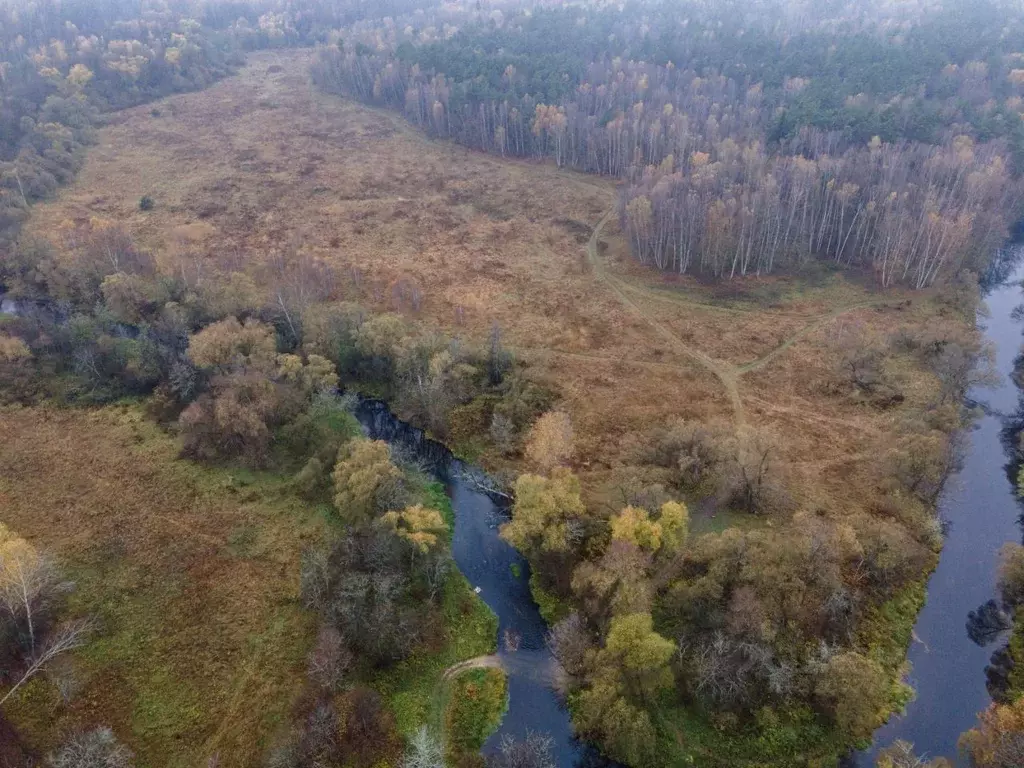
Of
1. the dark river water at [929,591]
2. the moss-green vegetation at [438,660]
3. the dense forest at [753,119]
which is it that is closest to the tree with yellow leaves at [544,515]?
the dark river water at [929,591]

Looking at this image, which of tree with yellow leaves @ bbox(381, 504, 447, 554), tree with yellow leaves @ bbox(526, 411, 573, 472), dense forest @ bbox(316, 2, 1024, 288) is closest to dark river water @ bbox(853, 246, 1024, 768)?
tree with yellow leaves @ bbox(526, 411, 573, 472)

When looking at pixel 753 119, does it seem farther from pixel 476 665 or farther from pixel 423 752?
pixel 423 752

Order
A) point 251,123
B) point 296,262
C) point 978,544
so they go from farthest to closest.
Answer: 1. point 251,123
2. point 296,262
3. point 978,544

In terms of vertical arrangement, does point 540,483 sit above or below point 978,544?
above

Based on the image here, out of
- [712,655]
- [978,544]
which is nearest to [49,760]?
[712,655]

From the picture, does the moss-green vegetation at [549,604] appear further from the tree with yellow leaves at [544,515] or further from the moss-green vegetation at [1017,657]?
the moss-green vegetation at [1017,657]

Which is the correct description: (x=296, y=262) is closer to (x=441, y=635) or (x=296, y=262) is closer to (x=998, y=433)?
(x=441, y=635)
